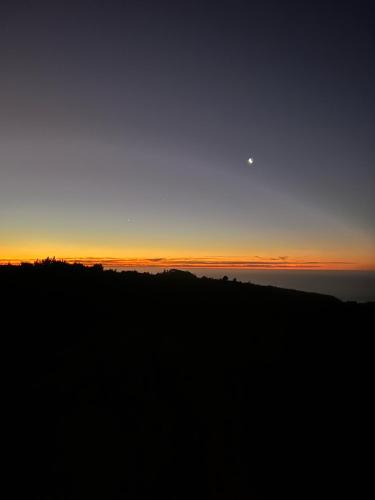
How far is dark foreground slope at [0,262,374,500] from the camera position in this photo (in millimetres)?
7109

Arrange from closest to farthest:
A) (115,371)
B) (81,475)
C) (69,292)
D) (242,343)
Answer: (81,475) → (115,371) → (242,343) → (69,292)

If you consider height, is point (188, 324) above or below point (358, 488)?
above

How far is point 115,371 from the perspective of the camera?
951 centimetres

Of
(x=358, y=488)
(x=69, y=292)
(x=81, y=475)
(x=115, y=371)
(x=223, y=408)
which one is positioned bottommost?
(x=358, y=488)

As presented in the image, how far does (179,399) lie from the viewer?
8.83 metres

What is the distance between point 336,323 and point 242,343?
17.9ft

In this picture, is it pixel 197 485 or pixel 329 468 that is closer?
pixel 197 485

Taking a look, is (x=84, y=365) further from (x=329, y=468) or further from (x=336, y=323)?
(x=336, y=323)

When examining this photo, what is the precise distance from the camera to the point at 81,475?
6852mm

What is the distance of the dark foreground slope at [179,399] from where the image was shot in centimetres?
711

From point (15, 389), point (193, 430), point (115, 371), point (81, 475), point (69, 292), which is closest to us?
point (81, 475)

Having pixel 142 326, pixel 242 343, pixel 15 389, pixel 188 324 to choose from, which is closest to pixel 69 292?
pixel 142 326

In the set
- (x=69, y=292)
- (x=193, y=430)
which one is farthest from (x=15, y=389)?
(x=69, y=292)

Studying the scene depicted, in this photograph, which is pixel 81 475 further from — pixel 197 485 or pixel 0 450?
pixel 197 485
